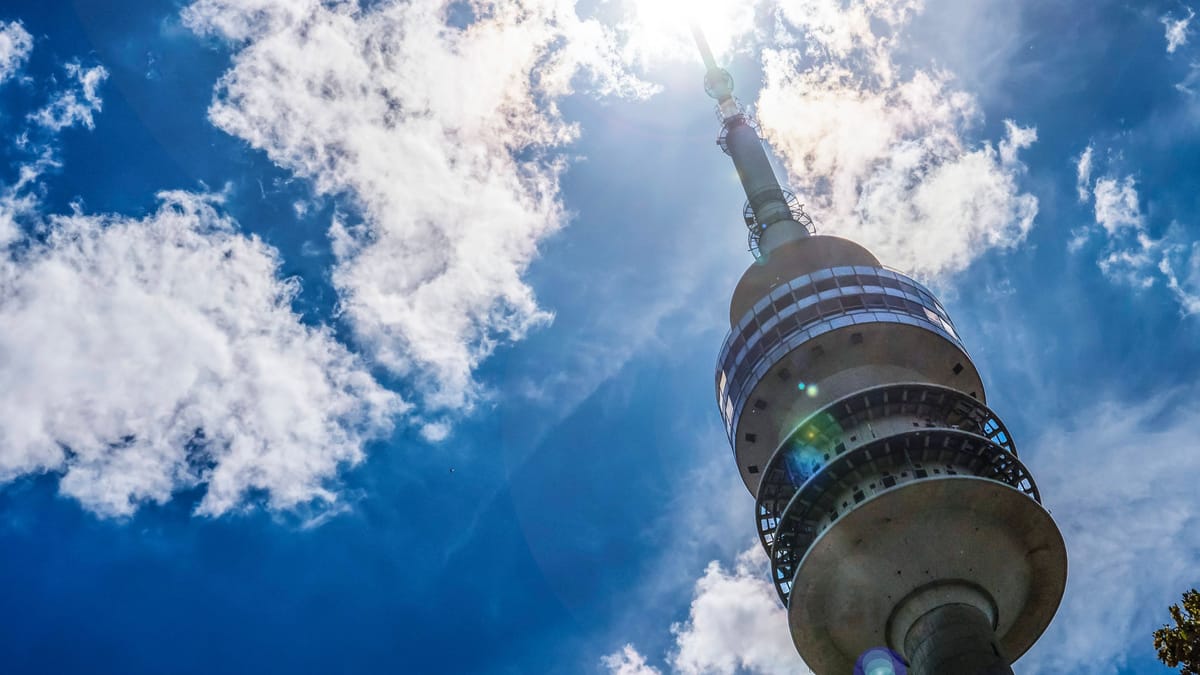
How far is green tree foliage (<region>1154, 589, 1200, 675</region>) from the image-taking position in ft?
105

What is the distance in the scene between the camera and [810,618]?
39.5 metres

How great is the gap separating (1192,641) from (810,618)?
1520cm

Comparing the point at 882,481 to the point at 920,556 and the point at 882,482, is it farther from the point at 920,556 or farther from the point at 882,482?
the point at 920,556

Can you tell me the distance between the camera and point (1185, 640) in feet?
106

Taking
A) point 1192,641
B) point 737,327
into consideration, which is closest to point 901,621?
point 1192,641

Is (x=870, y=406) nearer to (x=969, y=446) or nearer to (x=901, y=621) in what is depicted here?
(x=969, y=446)

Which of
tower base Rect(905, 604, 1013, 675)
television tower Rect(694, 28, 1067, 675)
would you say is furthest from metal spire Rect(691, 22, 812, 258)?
tower base Rect(905, 604, 1013, 675)

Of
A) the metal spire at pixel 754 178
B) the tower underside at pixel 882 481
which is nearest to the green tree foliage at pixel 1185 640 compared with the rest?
the tower underside at pixel 882 481

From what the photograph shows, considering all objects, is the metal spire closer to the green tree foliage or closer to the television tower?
the television tower

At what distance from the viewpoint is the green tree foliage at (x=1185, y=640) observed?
32062 millimetres

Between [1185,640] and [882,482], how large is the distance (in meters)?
12.9

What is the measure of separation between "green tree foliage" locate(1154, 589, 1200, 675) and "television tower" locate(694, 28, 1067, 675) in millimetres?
6034

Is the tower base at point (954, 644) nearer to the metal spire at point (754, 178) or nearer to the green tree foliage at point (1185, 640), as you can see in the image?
the green tree foliage at point (1185, 640)

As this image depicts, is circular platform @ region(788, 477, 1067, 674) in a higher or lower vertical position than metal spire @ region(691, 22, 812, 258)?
lower
